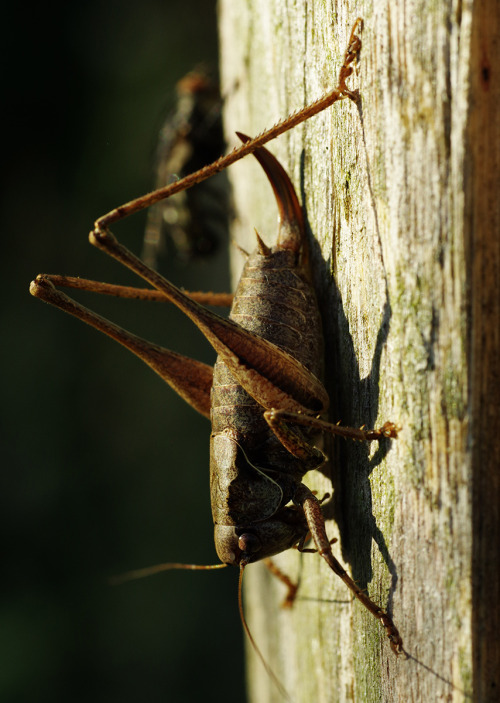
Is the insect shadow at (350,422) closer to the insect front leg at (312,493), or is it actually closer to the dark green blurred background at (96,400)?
the insect front leg at (312,493)

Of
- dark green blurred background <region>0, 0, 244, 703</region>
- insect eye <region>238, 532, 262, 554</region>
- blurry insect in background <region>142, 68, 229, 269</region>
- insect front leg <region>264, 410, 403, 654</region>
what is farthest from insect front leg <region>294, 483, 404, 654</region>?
dark green blurred background <region>0, 0, 244, 703</region>

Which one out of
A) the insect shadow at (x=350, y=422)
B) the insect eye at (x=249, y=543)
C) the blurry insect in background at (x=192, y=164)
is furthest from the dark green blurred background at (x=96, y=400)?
the insect shadow at (x=350, y=422)

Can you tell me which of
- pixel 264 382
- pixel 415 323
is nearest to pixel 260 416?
pixel 264 382

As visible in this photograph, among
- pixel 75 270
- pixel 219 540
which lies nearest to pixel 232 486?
pixel 219 540

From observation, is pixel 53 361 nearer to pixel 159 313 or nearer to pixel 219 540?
pixel 159 313

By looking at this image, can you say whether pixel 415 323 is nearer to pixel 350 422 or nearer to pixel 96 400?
pixel 350 422

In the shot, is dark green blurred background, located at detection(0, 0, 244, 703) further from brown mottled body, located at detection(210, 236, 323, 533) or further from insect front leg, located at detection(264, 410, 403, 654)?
insect front leg, located at detection(264, 410, 403, 654)
